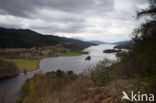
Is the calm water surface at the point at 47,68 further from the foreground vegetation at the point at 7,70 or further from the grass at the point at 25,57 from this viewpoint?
the grass at the point at 25,57

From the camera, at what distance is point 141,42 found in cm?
601

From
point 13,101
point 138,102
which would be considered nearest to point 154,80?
point 138,102

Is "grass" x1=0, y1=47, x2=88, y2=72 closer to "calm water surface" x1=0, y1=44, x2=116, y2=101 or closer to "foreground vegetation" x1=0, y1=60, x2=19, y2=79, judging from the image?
"foreground vegetation" x1=0, y1=60, x2=19, y2=79

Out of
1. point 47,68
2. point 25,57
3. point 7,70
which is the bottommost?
point 47,68

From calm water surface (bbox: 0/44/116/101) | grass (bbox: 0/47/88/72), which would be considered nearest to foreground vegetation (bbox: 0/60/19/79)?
calm water surface (bbox: 0/44/116/101)

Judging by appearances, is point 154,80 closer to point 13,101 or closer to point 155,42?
point 155,42

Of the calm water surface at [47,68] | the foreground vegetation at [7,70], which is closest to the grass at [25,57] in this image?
the foreground vegetation at [7,70]

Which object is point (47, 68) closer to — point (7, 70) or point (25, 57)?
point (7, 70)

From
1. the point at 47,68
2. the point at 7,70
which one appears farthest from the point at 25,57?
the point at 7,70

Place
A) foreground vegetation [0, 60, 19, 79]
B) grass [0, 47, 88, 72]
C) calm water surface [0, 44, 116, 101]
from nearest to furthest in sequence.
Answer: calm water surface [0, 44, 116, 101]
foreground vegetation [0, 60, 19, 79]
grass [0, 47, 88, 72]

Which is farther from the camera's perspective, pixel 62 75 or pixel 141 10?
pixel 62 75

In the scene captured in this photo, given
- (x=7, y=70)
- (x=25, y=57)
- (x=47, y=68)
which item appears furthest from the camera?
(x=25, y=57)

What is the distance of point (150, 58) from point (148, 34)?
4.17 ft

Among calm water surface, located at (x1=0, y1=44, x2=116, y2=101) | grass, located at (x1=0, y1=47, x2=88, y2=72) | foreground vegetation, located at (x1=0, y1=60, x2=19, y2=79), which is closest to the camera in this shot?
calm water surface, located at (x1=0, y1=44, x2=116, y2=101)
